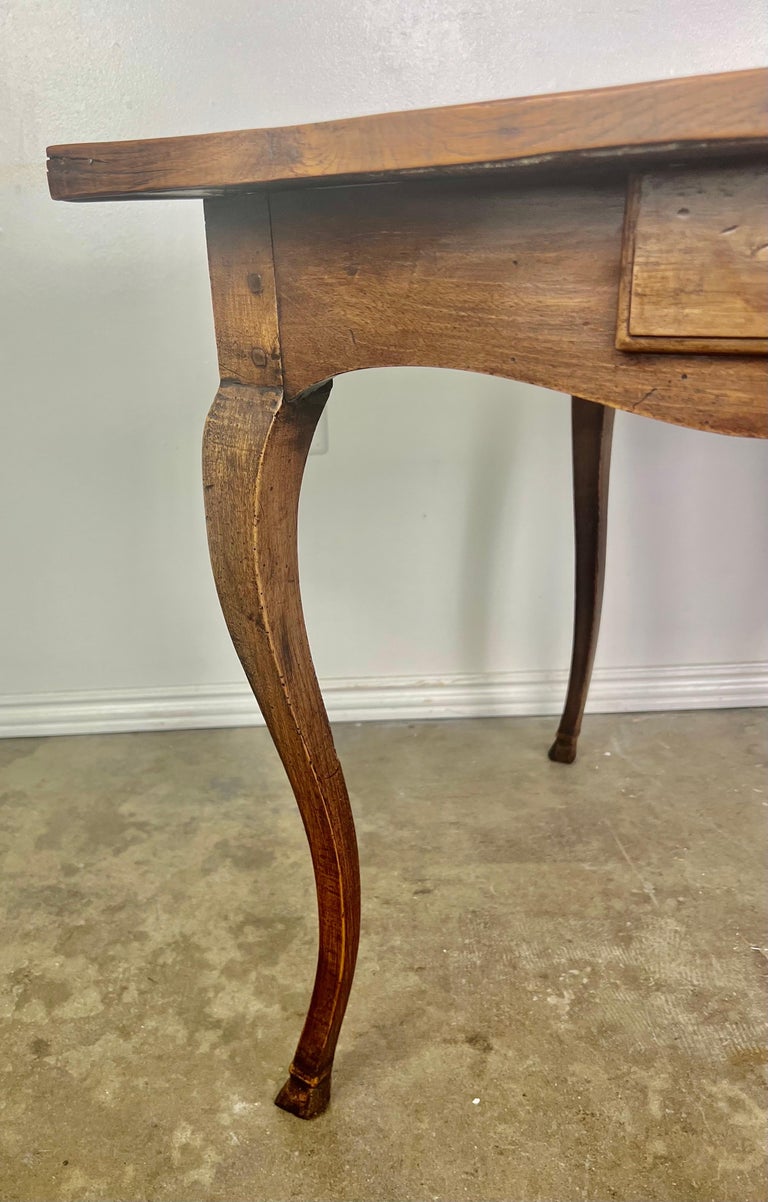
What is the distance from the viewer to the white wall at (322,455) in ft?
4.57

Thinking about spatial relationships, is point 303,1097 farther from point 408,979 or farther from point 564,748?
point 564,748

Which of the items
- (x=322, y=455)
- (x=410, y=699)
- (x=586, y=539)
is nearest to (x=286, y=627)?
(x=586, y=539)

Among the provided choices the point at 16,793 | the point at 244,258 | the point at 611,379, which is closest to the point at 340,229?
the point at 244,258

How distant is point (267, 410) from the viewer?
684 mm

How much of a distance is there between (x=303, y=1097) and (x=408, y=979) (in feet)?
0.69

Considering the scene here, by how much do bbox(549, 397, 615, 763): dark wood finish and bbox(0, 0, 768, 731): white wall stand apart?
0.21 m

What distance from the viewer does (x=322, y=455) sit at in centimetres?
158

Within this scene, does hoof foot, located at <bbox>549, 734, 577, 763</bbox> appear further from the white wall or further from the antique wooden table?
the antique wooden table

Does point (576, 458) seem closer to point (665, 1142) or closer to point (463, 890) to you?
point (463, 890)

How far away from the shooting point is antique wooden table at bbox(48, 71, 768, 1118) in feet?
1.64

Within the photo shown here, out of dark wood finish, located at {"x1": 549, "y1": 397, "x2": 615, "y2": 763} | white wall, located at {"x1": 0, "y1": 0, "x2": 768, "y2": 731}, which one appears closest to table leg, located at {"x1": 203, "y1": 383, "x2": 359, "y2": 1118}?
dark wood finish, located at {"x1": 549, "y1": 397, "x2": 615, "y2": 763}

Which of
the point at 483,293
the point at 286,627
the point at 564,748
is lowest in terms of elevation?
the point at 564,748

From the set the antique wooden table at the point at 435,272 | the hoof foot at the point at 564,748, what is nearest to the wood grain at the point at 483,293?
the antique wooden table at the point at 435,272

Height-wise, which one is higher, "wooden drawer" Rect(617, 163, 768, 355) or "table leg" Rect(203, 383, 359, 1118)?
"wooden drawer" Rect(617, 163, 768, 355)
